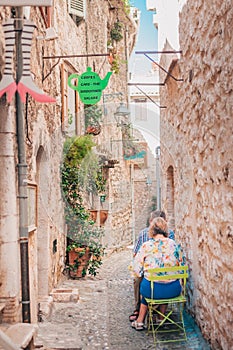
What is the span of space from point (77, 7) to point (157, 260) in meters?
6.39

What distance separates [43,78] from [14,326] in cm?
320

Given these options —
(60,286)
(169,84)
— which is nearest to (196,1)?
(169,84)

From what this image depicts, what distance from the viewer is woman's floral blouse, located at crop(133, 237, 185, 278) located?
17.0 ft

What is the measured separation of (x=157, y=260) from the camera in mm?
5195

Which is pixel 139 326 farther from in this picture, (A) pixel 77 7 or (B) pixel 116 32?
(B) pixel 116 32

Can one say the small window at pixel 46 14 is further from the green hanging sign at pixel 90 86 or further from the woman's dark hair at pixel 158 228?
the woman's dark hair at pixel 158 228

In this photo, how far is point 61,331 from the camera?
4957 millimetres

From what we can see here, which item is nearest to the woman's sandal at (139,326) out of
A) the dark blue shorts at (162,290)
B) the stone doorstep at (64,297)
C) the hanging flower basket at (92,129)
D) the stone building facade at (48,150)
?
the dark blue shorts at (162,290)

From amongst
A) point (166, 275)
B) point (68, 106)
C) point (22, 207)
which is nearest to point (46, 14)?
point (68, 106)

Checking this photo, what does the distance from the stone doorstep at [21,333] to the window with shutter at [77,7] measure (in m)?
6.74

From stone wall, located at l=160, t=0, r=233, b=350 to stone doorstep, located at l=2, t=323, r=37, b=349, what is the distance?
1.51 meters

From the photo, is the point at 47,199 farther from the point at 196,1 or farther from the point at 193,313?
the point at 196,1

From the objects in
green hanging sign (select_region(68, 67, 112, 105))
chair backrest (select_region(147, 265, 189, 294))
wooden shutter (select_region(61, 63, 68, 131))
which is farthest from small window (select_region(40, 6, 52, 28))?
chair backrest (select_region(147, 265, 189, 294))

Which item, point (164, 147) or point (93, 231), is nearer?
point (164, 147)
